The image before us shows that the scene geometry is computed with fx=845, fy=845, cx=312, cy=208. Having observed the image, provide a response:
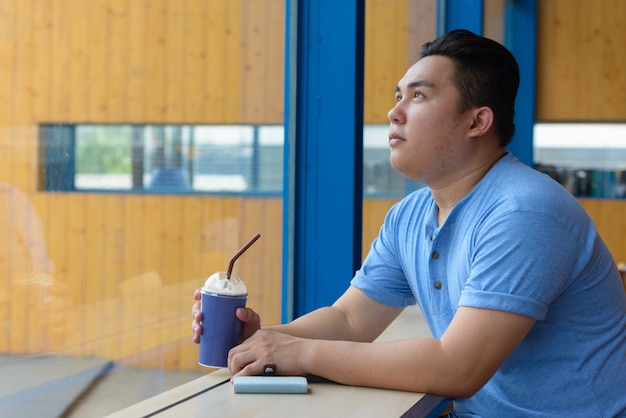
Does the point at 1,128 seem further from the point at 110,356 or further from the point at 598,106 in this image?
the point at 598,106

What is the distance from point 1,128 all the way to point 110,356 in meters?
0.46

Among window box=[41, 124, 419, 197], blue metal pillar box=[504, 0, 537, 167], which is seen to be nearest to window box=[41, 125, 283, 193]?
window box=[41, 124, 419, 197]

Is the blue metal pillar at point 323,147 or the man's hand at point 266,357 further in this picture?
the blue metal pillar at point 323,147

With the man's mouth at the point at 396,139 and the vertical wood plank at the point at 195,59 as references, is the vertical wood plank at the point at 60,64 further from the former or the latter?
the man's mouth at the point at 396,139

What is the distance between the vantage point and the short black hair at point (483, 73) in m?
1.59

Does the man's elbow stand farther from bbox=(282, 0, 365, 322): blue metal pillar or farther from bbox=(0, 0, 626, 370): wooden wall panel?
bbox=(282, 0, 365, 322): blue metal pillar

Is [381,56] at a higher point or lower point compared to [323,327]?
higher

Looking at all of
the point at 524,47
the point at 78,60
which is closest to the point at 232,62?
the point at 78,60

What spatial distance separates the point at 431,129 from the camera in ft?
5.15

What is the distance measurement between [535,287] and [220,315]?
20.1 inches

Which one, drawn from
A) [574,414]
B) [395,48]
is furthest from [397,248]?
[395,48]

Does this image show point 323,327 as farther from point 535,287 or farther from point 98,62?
point 98,62

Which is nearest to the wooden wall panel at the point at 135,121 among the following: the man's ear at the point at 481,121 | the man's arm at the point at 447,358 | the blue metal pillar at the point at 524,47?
the man's arm at the point at 447,358

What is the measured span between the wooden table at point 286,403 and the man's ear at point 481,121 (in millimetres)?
515
